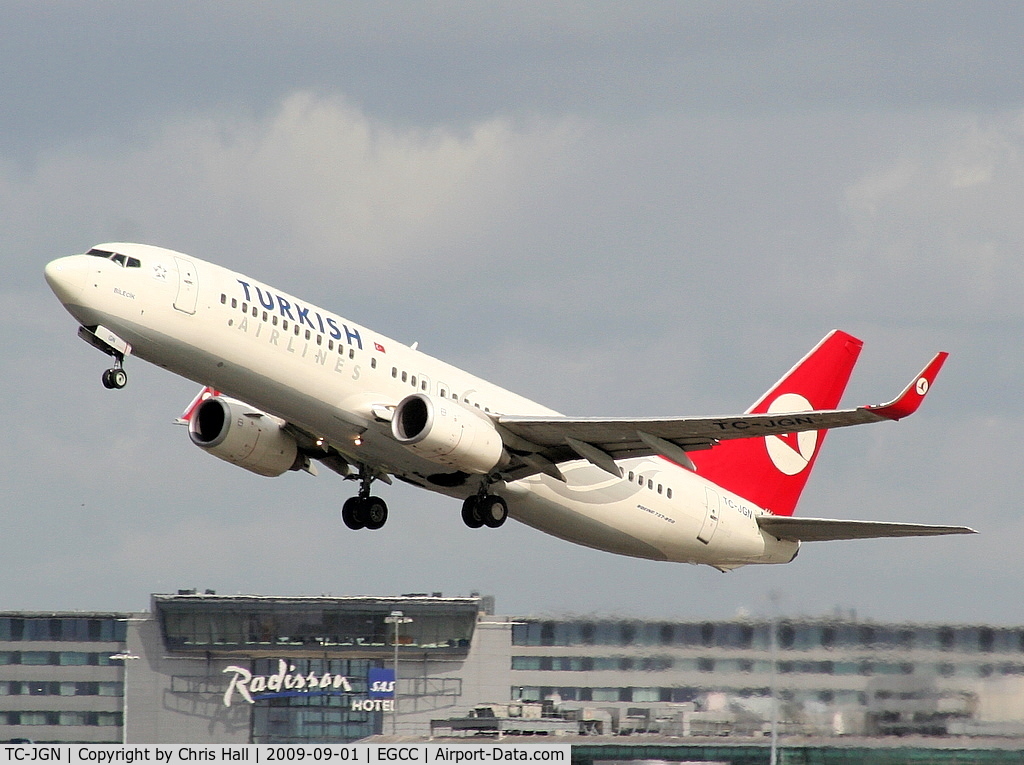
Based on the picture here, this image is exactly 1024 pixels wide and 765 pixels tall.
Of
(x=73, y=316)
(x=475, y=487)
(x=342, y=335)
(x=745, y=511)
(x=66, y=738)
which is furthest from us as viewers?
(x=66, y=738)

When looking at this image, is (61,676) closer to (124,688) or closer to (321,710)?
(124,688)

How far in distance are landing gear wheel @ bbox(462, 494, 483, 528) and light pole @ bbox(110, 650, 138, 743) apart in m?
18.4

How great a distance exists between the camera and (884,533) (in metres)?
36.5

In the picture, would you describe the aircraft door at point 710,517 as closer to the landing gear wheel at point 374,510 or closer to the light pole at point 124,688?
the landing gear wheel at point 374,510

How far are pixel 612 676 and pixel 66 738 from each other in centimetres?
1976

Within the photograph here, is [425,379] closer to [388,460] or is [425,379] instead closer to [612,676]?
[388,460]

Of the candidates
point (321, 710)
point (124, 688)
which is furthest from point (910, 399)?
point (321, 710)

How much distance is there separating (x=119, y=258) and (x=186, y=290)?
1.36 m

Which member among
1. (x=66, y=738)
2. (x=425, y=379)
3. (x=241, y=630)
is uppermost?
(x=425, y=379)

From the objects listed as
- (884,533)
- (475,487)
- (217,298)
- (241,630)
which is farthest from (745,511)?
(241,630)

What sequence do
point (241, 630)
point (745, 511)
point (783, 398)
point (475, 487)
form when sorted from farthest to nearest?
point (241, 630) → point (783, 398) → point (745, 511) → point (475, 487)

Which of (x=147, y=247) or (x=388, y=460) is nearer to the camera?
(x=147, y=247)

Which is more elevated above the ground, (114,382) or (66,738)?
(114,382)

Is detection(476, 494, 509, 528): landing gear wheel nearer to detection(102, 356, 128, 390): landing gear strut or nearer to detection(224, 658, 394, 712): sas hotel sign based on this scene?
detection(102, 356, 128, 390): landing gear strut
